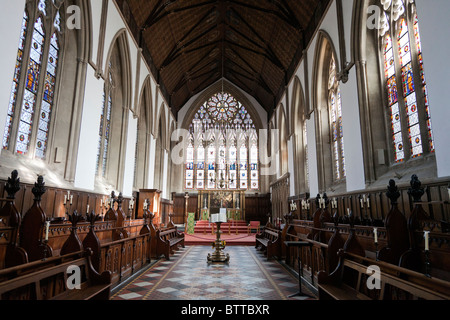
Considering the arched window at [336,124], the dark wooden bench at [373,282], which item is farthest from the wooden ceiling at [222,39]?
the dark wooden bench at [373,282]

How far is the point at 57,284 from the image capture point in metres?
3.17

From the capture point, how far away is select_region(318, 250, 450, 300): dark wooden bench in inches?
81.4

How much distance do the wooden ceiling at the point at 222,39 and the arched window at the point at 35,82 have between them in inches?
133

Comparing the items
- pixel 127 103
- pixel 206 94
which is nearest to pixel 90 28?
pixel 127 103

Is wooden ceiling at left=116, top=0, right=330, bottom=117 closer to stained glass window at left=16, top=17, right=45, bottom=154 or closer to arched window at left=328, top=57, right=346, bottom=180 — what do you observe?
arched window at left=328, top=57, right=346, bottom=180

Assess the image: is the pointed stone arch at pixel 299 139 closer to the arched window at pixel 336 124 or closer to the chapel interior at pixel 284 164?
the chapel interior at pixel 284 164

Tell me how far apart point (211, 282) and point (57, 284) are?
9.24 feet

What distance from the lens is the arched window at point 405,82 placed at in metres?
6.37

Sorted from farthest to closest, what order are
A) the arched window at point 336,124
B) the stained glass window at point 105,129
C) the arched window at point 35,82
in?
the stained glass window at point 105,129 → the arched window at point 336,124 → the arched window at point 35,82

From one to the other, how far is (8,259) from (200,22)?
14110 millimetres

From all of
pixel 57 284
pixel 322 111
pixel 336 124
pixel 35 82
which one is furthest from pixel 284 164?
pixel 57 284

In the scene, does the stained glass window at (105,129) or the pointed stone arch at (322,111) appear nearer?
the stained glass window at (105,129)

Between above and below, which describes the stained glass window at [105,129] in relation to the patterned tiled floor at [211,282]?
above

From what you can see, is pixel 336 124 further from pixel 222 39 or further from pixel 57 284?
pixel 222 39
